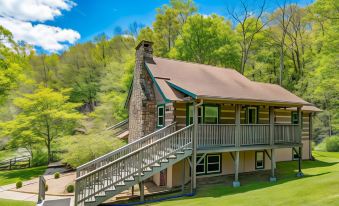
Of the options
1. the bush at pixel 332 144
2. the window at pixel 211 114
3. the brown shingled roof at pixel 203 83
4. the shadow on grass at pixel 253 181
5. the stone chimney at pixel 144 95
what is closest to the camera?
the shadow on grass at pixel 253 181

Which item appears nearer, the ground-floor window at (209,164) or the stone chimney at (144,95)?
the ground-floor window at (209,164)

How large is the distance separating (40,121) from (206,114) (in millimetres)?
17597

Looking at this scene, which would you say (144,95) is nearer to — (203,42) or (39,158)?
(39,158)

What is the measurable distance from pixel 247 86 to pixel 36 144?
2123 cm

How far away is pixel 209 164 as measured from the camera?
48.5ft

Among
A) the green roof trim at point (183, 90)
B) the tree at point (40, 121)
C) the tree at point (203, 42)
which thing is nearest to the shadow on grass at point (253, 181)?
the green roof trim at point (183, 90)

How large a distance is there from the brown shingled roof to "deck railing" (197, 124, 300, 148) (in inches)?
65.3

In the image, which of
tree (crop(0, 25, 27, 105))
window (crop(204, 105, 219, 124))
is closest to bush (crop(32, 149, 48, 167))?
tree (crop(0, 25, 27, 105))

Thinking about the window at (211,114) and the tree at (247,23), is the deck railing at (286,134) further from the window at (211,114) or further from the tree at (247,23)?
the tree at (247,23)

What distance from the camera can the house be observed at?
418 inches

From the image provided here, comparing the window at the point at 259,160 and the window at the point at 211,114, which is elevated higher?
the window at the point at 211,114

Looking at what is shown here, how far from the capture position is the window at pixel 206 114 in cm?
1382

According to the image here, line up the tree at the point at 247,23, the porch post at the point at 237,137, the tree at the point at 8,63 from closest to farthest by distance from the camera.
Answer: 1. the porch post at the point at 237,137
2. the tree at the point at 8,63
3. the tree at the point at 247,23

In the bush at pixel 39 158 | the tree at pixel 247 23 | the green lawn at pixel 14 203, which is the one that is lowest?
the bush at pixel 39 158
